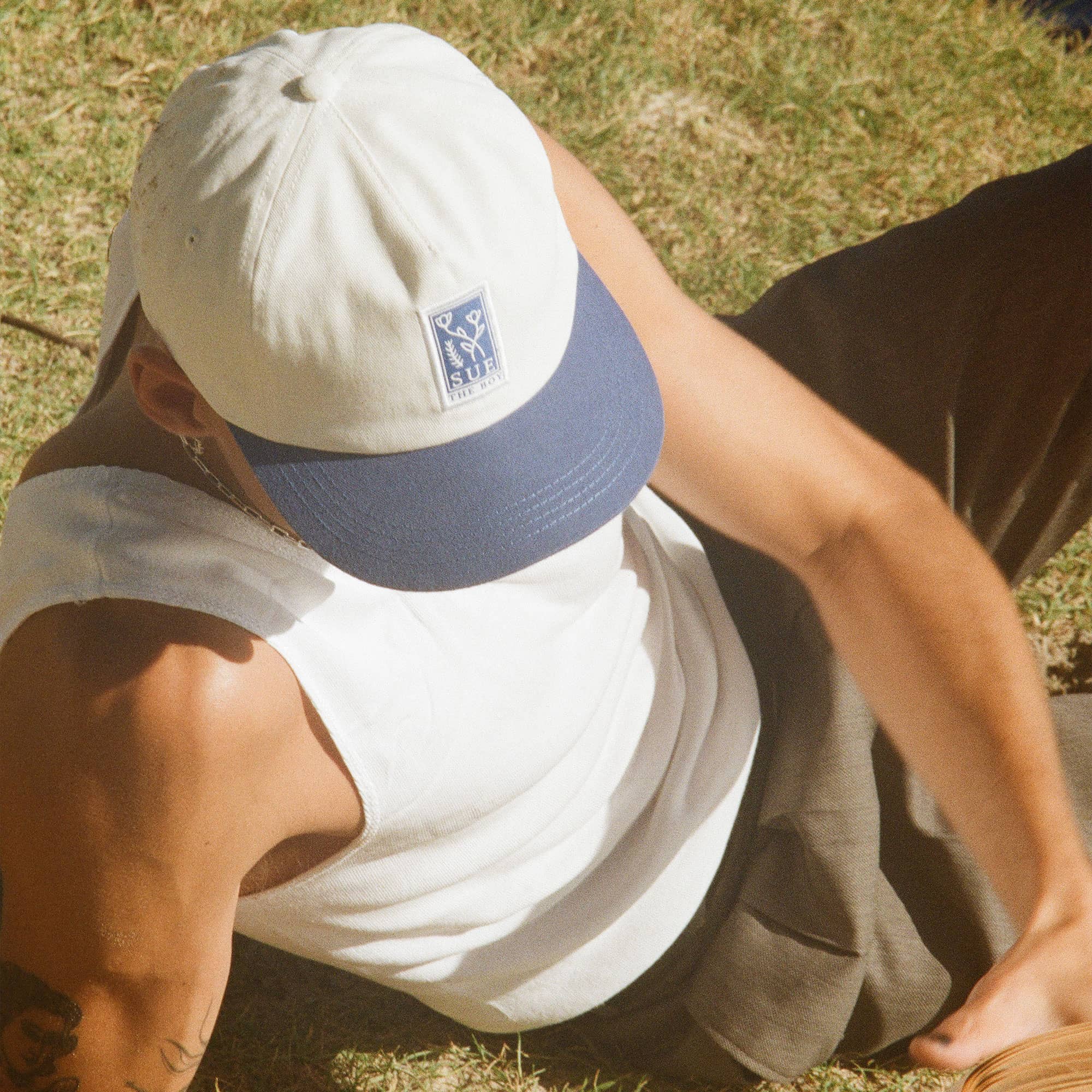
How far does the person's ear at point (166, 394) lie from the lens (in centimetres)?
108

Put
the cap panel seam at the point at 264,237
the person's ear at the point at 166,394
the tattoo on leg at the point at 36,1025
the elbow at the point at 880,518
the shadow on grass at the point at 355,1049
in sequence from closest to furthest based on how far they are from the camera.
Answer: the cap panel seam at the point at 264,237 → the person's ear at the point at 166,394 → the tattoo on leg at the point at 36,1025 → the elbow at the point at 880,518 → the shadow on grass at the point at 355,1049

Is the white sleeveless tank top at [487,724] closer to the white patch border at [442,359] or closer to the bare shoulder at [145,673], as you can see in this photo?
the bare shoulder at [145,673]

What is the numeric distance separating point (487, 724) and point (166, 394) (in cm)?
49

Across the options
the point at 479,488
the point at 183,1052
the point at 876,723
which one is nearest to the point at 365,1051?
the point at 183,1052

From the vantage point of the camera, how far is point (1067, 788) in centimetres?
167

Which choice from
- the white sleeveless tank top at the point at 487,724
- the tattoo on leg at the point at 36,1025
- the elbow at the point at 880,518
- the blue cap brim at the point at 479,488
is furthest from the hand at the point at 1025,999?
the tattoo on leg at the point at 36,1025

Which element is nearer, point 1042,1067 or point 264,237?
point 264,237

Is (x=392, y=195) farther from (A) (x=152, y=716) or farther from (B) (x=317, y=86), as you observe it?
(A) (x=152, y=716)

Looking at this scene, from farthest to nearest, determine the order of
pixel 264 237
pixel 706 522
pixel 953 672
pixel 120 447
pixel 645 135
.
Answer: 1. pixel 645 135
2. pixel 706 522
3. pixel 953 672
4. pixel 120 447
5. pixel 264 237

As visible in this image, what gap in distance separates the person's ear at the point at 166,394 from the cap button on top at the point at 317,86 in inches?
10.5

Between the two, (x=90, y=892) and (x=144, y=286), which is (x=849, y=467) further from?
(x=90, y=892)

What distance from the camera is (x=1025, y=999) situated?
1.25 metres

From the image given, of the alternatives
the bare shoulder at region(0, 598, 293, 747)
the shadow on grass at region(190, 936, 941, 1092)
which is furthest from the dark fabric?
the bare shoulder at region(0, 598, 293, 747)

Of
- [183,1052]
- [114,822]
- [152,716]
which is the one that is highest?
[152,716]
